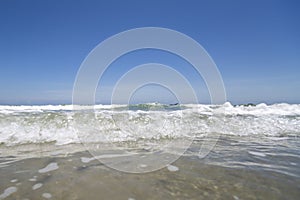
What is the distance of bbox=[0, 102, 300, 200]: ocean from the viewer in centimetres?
297

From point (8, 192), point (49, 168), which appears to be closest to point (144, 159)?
point (49, 168)

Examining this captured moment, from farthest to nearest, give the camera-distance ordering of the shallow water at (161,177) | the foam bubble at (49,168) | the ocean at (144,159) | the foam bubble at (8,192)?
the foam bubble at (49,168) < the ocean at (144,159) < the shallow water at (161,177) < the foam bubble at (8,192)

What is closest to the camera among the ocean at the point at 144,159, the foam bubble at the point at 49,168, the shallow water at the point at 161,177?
the shallow water at the point at 161,177

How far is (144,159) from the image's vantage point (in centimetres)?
454

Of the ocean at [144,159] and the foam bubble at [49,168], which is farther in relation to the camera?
the foam bubble at [49,168]

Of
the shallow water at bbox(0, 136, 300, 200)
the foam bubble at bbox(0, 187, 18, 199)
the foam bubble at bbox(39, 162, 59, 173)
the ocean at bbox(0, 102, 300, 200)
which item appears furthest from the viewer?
the foam bubble at bbox(39, 162, 59, 173)

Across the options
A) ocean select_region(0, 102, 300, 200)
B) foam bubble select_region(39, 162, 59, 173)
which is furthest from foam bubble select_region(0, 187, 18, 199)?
foam bubble select_region(39, 162, 59, 173)

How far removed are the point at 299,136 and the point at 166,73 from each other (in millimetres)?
6129

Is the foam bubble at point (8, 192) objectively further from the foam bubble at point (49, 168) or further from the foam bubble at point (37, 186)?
the foam bubble at point (49, 168)

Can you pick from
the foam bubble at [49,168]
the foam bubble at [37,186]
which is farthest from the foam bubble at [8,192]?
the foam bubble at [49,168]

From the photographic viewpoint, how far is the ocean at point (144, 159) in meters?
2.97

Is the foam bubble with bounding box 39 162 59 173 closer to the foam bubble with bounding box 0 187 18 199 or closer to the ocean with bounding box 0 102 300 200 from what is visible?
the ocean with bounding box 0 102 300 200

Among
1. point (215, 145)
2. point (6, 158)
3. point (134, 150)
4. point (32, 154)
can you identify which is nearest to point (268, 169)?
point (215, 145)

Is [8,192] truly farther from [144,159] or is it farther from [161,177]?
[144,159]
